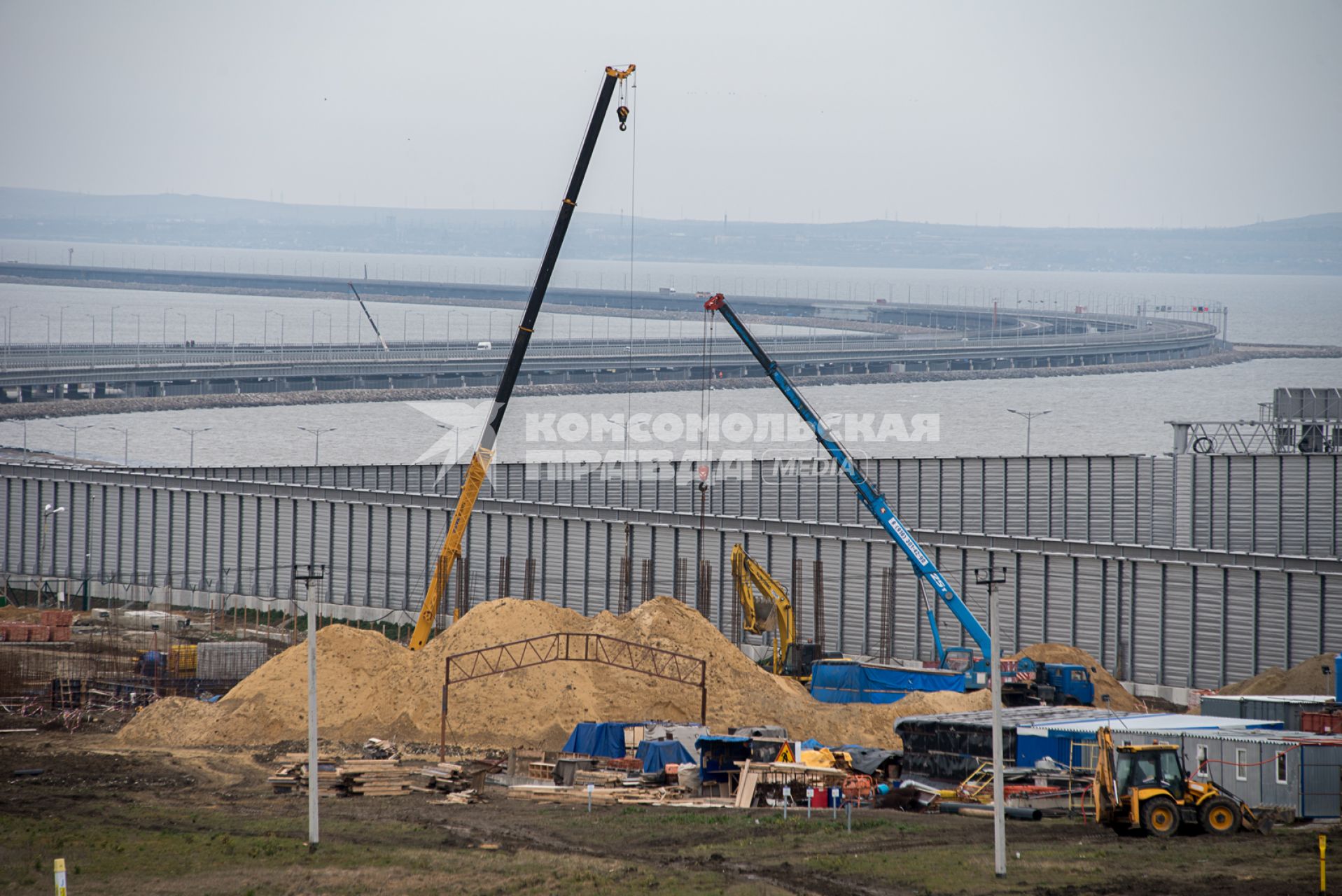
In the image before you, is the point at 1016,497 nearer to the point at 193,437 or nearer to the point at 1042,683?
the point at 1042,683

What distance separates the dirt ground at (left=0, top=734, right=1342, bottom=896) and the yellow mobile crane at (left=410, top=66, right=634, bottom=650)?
18395 mm

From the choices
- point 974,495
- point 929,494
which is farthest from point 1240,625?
point 929,494

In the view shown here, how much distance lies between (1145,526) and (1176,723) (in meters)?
33.9

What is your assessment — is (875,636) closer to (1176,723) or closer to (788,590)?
(788,590)

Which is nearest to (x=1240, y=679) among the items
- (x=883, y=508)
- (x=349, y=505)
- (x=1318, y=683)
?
(x=1318, y=683)

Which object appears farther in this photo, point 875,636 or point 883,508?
point 875,636

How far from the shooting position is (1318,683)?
4747 centimetres

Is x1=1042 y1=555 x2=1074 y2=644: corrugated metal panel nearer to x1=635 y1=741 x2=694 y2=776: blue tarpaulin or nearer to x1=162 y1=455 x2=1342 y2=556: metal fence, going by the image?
x1=162 y1=455 x2=1342 y2=556: metal fence

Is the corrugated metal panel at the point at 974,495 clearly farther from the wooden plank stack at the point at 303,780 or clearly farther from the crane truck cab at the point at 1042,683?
the wooden plank stack at the point at 303,780

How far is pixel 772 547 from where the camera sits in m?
64.4

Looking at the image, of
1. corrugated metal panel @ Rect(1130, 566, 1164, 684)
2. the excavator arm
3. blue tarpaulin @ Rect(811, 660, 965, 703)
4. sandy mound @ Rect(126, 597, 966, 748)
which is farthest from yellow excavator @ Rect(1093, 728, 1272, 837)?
corrugated metal panel @ Rect(1130, 566, 1164, 684)

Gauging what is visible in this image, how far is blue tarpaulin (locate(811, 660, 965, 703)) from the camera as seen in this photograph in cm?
5069

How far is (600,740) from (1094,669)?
18723mm

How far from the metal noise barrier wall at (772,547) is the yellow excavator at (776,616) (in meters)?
5.20
